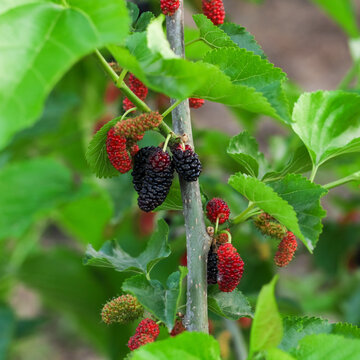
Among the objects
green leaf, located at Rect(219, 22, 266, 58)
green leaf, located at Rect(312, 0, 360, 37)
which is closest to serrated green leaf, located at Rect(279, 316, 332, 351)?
green leaf, located at Rect(219, 22, 266, 58)

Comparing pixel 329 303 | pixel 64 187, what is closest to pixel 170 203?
pixel 64 187

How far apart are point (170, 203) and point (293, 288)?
1.19 m

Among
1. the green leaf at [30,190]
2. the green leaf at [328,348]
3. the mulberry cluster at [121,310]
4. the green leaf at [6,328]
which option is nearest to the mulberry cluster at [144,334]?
the mulberry cluster at [121,310]

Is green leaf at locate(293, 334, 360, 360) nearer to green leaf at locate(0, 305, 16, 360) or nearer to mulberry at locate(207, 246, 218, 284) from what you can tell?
mulberry at locate(207, 246, 218, 284)

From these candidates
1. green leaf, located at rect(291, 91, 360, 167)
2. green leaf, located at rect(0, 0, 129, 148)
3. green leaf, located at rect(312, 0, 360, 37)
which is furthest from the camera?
green leaf, located at rect(312, 0, 360, 37)

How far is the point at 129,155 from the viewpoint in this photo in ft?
1.92

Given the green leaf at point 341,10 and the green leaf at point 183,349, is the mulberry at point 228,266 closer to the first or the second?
the green leaf at point 183,349

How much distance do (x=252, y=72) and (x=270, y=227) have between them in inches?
6.2

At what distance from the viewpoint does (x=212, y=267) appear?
553 mm

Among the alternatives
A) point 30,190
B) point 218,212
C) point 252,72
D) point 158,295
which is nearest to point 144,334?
point 158,295

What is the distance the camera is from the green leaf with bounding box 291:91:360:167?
63 centimetres

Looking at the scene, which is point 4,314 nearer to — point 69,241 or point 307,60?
point 69,241

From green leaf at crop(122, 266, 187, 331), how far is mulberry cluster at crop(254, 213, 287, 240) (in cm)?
11

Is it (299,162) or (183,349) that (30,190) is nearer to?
(299,162)
